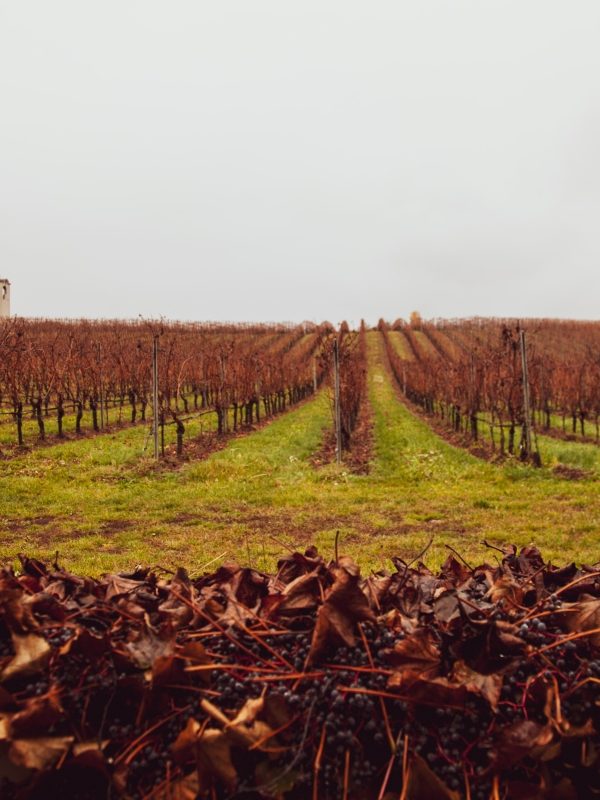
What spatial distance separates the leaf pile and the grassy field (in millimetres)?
4583

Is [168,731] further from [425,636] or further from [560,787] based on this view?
[560,787]

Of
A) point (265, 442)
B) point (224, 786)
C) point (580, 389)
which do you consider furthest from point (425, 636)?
point (580, 389)

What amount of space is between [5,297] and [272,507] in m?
49.2

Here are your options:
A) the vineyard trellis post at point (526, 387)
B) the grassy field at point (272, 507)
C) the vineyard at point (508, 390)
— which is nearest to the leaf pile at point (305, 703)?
the grassy field at point (272, 507)

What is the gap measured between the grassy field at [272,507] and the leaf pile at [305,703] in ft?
15.0

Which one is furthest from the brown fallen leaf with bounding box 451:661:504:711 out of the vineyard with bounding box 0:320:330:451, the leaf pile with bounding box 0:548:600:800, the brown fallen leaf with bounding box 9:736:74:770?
the vineyard with bounding box 0:320:330:451

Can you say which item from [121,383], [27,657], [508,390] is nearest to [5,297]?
[121,383]

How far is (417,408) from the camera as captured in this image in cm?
3152

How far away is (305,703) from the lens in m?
1.22

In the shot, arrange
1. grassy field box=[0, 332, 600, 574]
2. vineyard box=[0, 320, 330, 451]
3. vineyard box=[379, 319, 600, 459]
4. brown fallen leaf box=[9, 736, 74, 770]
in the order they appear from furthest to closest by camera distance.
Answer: vineyard box=[0, 320, 330, 451] < vineyard box=[379, 319, 600, 459] < grassy field box=[0, 332, 600, 574] < brown fallen leaf box=[9, 736, 74, 770]

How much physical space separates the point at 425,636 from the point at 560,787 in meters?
0.36

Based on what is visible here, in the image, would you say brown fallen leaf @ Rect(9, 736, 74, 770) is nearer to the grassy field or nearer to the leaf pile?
the leaf pile

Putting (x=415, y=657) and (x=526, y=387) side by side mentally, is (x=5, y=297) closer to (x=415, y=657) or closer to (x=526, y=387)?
(x=526, y=387)

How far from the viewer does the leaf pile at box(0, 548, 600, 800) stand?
117cm
